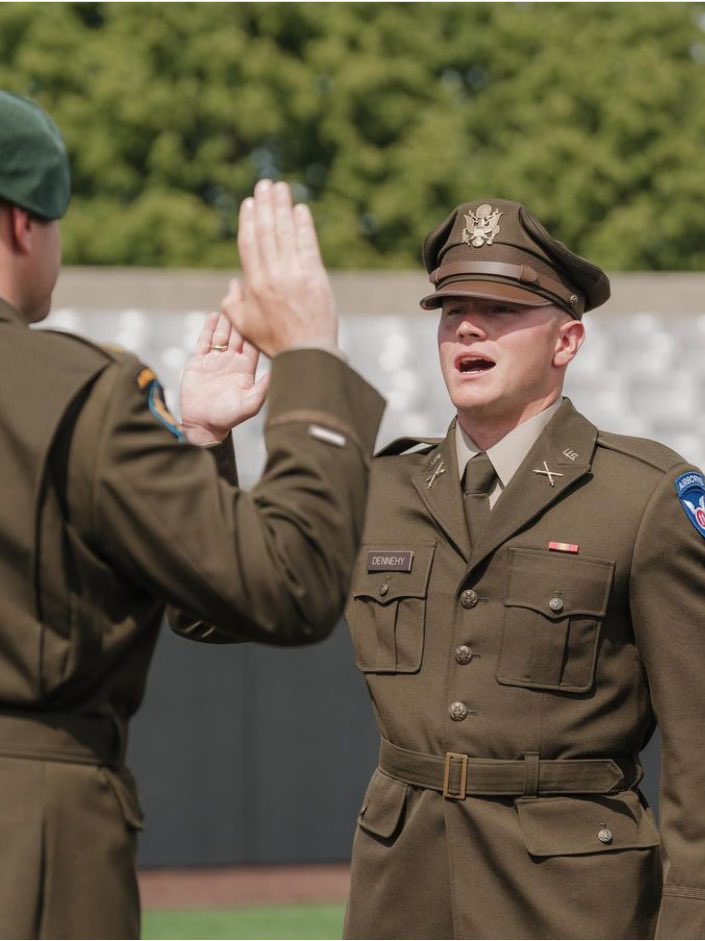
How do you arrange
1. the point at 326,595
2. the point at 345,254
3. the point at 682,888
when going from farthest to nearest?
the point at 345,254 → the point at 682,888 → the point at 326,595

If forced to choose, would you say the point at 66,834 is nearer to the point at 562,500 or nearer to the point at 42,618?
the point at 42,618

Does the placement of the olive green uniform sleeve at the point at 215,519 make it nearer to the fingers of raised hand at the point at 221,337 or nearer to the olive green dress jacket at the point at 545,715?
the fingers of raised hand at the point at 221,337

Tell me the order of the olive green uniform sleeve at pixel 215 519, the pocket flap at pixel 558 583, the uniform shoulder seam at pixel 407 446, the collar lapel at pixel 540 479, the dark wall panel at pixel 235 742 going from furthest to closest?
1. the dark wall panel at pixel 235 742
2. the uniform shoulder seam at pixel 407 446
3. the collar lapel at pixel 540 479
4. the pocket flap at pixel 558 583
5. the olive green uniform sleeve at pixel 215 519

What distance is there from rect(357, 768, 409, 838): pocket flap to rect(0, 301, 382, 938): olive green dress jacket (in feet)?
4.40

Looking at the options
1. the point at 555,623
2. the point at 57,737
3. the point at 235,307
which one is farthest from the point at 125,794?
the point at 555,623

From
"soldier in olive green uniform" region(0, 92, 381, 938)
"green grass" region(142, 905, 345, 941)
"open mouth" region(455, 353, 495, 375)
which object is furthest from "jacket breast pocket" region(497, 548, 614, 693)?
"green grass" region(142, 905, 345, 941)

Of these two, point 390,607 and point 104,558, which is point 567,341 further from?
point 104,558

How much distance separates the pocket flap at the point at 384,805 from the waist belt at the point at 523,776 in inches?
3.0

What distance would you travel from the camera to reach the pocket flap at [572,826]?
3457mm

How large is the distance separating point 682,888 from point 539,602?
0.64 metres

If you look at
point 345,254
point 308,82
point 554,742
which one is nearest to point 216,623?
point 554,742

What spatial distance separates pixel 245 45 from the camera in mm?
Answer: 29953

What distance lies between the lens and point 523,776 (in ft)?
11.4

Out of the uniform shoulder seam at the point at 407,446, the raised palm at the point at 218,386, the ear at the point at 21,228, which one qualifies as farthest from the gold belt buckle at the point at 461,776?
the ear at the point at 21,228
